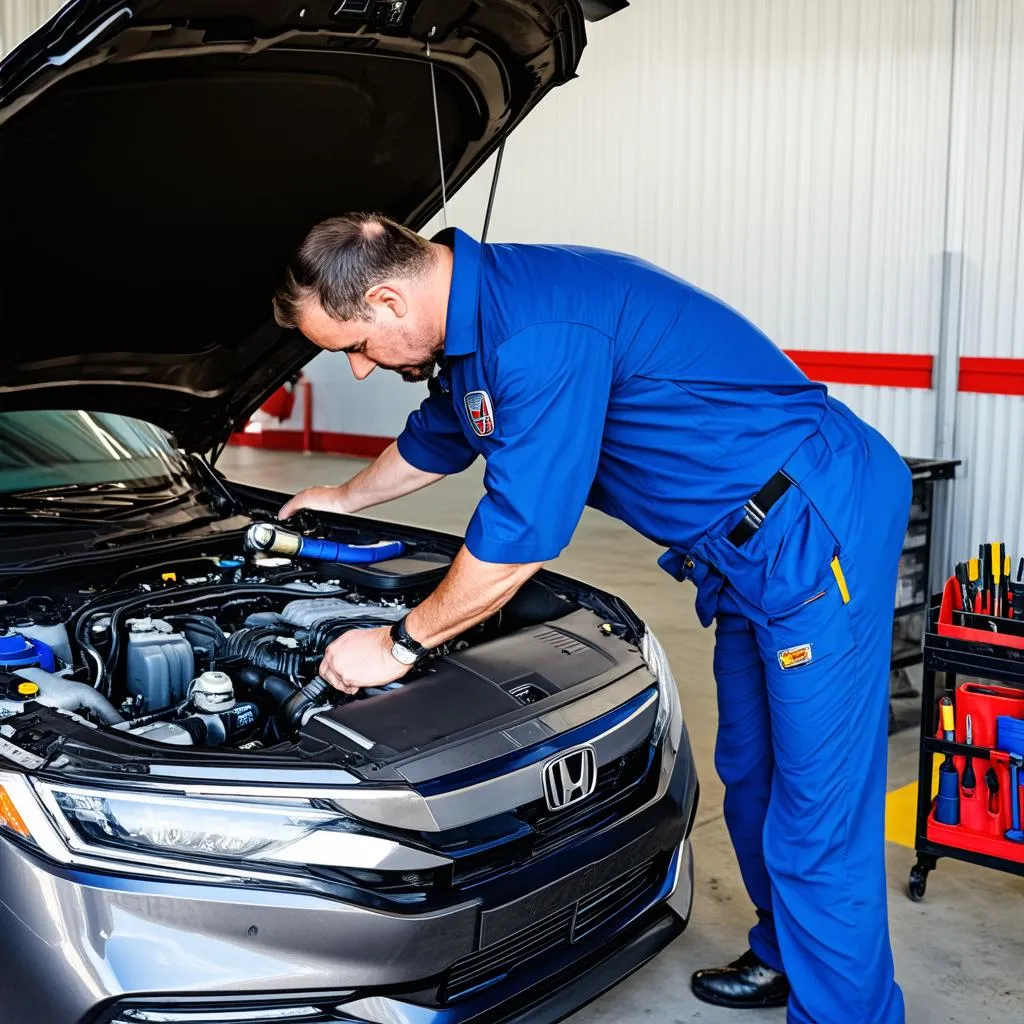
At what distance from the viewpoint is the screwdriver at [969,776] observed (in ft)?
8.86

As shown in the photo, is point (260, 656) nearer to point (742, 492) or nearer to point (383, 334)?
point (383, 334)

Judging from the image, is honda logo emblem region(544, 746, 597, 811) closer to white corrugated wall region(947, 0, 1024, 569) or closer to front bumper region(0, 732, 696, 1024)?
front bumper region(0, 732, 696, 1024)

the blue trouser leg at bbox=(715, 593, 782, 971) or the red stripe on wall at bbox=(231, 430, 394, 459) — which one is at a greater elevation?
the blue trouser leg at bbox=(715, 593, 782, 971)

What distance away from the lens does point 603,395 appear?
185 centimetres

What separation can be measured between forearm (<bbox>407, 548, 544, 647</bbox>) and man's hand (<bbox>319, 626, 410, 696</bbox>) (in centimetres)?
6

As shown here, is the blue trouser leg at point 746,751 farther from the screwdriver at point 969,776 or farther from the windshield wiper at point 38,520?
the windshield wiper at point 38,520

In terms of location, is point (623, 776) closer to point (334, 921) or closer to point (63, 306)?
point (334, 921)

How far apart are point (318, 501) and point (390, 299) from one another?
1079mm

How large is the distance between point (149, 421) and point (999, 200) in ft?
11.3

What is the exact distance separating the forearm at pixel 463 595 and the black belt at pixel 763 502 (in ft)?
1.22

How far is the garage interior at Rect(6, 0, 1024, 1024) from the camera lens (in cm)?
270

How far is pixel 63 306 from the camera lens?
2604mm

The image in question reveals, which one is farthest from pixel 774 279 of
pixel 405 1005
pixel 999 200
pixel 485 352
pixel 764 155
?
pixel 405 1005

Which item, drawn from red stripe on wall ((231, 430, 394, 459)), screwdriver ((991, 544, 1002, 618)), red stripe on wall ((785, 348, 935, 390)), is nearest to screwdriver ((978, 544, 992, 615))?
screwdriver ((991, 544, 1002, 618))
